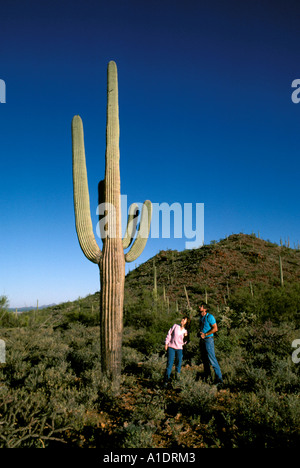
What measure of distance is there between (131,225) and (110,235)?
4.00 feet

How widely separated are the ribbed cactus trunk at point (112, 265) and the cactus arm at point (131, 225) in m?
0.68

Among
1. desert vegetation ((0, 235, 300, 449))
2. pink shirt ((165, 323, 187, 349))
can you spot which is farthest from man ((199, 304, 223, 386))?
pink shirt ((165, 323, 187, 349))

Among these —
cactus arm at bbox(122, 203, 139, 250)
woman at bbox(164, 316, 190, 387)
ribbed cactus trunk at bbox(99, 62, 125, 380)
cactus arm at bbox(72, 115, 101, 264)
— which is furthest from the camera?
cactus arm at bbox(122, 203, 139, 250)

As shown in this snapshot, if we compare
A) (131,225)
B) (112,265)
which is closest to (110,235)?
(112,265)

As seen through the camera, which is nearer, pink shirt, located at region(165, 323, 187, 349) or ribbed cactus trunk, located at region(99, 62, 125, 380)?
ribbed cactus trunk, located at region(99, 62, 125, 380)

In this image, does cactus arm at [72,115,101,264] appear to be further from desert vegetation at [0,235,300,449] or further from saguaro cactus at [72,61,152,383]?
desert vegetation at [0,235,300,449]

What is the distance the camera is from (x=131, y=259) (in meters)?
6.63

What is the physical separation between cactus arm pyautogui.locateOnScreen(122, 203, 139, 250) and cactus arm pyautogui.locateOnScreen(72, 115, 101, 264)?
0.93 m

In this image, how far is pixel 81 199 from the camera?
260 inches

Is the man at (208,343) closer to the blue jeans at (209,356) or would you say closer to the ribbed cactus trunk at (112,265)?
the blue jeans at (209,356)

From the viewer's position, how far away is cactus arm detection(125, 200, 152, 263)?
6734 millimetres

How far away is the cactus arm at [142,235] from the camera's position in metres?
6.73

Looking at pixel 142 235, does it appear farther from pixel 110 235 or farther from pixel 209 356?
pixel 209 356

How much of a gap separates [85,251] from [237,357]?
205 inches
